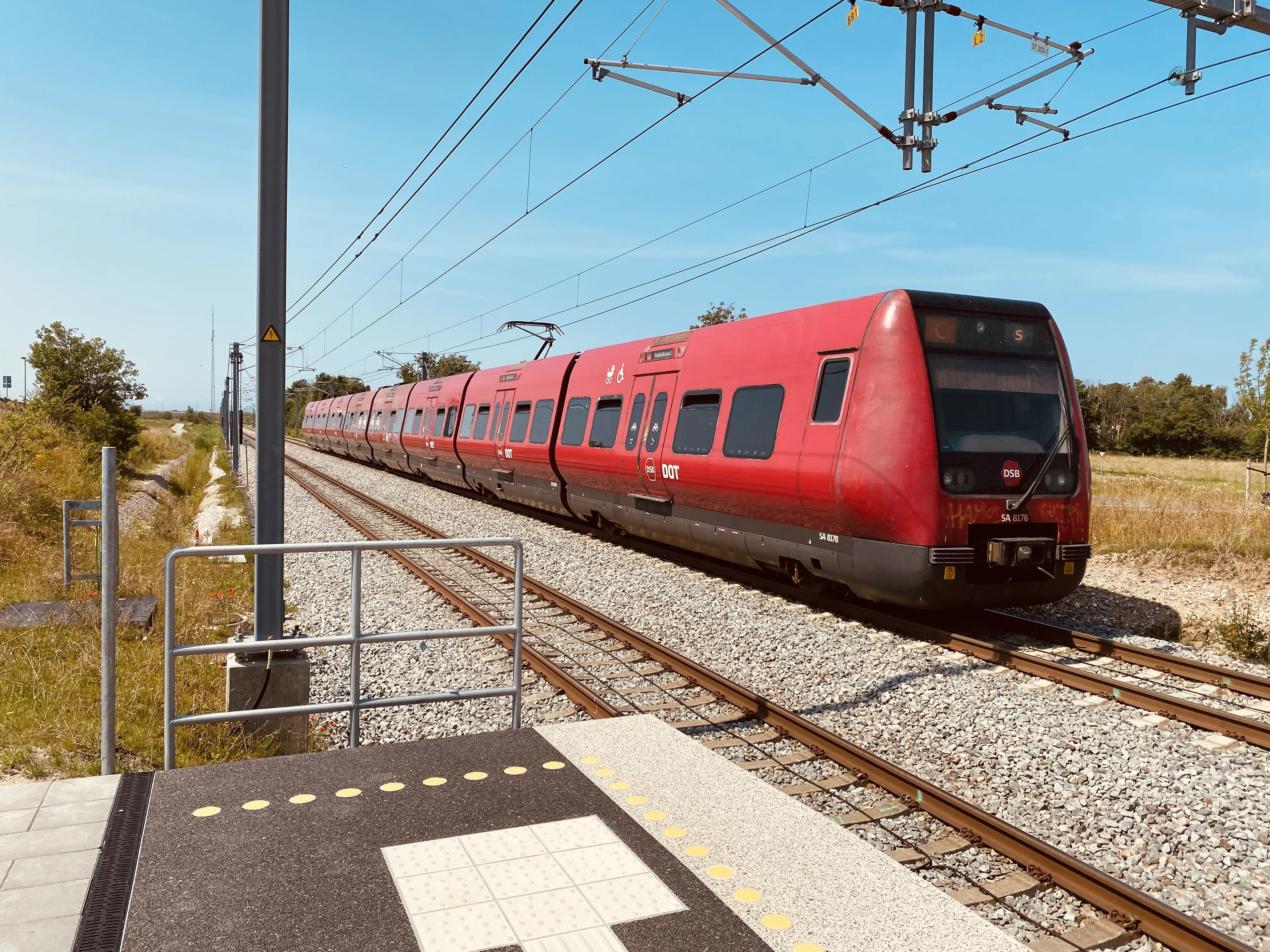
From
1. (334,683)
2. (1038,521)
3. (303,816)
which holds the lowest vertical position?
(334,683)

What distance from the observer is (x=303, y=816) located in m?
3.60

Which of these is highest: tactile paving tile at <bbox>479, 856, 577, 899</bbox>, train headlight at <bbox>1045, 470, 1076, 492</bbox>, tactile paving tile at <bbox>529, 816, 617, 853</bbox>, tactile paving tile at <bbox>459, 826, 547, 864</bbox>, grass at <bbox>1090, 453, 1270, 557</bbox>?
train headlight at <bbox>1045, 470, 1076, 492</bbox>

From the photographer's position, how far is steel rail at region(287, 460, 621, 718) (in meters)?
6.16

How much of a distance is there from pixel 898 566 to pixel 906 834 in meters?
3.85

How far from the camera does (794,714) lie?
5.97 m

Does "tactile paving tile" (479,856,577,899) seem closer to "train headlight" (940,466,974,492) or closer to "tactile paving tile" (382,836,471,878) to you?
"tactile paving tile" (382,836,471,878)

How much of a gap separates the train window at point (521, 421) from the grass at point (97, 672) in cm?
640

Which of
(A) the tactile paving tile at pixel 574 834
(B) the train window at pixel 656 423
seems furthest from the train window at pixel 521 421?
(A) the tactile paving tile at pixel 574 834

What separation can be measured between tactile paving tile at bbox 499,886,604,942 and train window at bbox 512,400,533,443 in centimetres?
1486

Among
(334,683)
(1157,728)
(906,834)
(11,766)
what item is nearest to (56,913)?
(11,766)

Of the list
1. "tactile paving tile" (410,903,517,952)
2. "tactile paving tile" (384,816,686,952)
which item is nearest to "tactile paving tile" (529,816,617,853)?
"tactile paving tile" (384,816,686,952)

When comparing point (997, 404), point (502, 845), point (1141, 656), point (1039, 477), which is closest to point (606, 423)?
point (997, 404)

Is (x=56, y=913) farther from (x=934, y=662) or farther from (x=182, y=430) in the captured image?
(x=182, y=430)

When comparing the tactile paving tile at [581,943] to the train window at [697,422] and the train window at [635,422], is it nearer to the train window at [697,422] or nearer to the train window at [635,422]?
the train window at [697,422]
